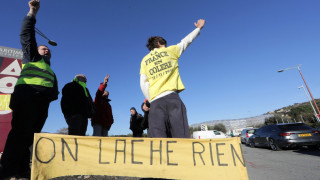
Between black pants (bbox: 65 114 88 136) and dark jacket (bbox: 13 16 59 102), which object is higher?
dark jacket (bbox: 13 16 59 102)

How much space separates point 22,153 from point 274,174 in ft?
15.2

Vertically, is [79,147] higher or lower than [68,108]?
lower

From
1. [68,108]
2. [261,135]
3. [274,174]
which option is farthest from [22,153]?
[261,135]

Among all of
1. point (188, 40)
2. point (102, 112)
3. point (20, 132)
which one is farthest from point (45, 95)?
point (102, 112)

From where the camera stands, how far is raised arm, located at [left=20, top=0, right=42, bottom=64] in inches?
86.5

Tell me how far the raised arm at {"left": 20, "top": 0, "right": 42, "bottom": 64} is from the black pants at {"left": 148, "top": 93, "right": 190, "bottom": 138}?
183 centimetres

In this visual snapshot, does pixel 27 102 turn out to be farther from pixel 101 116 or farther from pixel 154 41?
pixel 101 116

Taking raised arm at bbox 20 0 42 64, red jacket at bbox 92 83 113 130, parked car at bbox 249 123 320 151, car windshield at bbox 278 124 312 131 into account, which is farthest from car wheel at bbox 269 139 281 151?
raised arm at bbox 20 0 42 64

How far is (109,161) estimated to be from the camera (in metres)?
1.79

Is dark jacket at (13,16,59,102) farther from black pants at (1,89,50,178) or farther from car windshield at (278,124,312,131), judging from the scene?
car windshield at (278,124,312,131)

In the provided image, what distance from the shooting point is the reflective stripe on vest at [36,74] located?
223 centimetres

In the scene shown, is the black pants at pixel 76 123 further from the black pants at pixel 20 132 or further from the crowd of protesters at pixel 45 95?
the black pants at pixel 20 132

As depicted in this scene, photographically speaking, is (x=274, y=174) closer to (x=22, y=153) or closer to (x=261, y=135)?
(x=22, y=153)

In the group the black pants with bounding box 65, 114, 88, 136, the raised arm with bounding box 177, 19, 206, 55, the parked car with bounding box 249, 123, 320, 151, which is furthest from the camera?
the parked car with bounding box 249, 123, 320, 151
